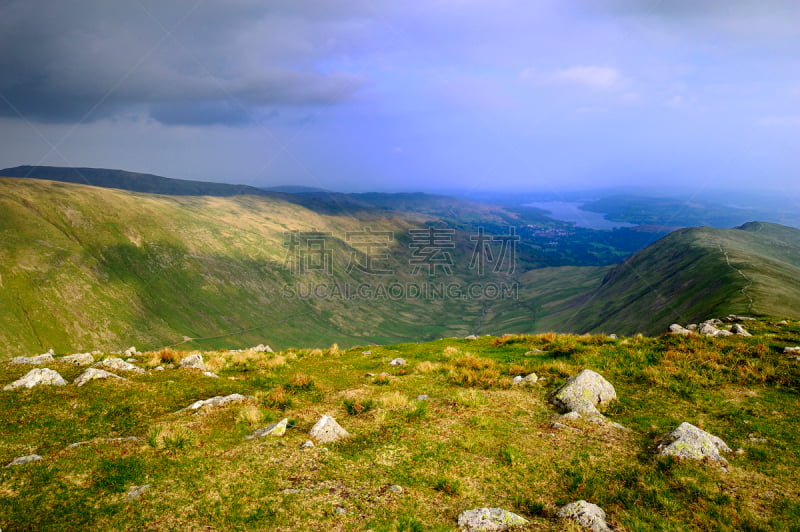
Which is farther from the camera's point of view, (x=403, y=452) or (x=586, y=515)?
(x=403, y=452)

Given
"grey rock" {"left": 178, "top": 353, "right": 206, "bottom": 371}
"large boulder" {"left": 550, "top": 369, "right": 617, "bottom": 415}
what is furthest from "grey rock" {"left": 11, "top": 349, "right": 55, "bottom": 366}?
"large boulder" {"left": 550, "top": 369, "right": 617, "bottom": 415}

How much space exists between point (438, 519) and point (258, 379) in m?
15.3

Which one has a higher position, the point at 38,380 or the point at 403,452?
the point at 38,380

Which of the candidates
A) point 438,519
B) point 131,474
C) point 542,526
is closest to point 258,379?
point 131,474

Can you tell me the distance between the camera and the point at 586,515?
920 centimetres

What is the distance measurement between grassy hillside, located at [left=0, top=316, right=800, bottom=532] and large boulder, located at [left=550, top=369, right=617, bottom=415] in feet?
1.96

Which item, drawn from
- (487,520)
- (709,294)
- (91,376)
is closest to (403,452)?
(487,520)

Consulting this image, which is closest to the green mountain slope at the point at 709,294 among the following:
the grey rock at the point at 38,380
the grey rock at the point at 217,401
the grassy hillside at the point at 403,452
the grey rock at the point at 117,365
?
the grassy hillside at the point at 403,452

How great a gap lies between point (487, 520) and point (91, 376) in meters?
19.5

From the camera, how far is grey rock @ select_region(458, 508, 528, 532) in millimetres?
9000

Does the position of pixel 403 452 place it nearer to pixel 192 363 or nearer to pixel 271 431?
pixel 271 431

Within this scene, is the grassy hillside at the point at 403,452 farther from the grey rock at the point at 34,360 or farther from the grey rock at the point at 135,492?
the grey rock at the point at 34,360

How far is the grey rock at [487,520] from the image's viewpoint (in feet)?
29.5

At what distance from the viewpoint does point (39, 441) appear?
1267cm
